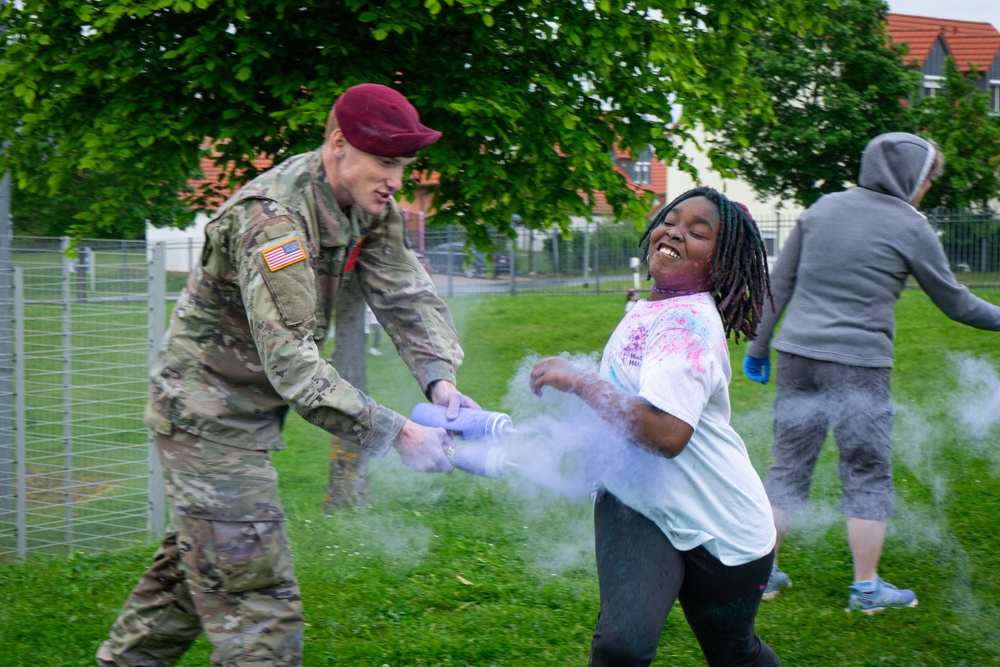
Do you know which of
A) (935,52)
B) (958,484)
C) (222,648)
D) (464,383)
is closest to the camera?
(222,648)

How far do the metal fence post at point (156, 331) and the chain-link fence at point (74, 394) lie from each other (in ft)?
0.09

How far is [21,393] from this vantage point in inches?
238

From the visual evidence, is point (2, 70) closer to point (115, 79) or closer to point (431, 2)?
point (115, 79)

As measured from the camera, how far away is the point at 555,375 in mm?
2766

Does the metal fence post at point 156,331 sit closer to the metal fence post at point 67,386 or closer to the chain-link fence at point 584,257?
the metal fence post at point 67,386

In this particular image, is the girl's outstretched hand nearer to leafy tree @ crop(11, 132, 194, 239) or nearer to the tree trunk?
the tree trunk

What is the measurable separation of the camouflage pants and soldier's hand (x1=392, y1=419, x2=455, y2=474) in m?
0.51

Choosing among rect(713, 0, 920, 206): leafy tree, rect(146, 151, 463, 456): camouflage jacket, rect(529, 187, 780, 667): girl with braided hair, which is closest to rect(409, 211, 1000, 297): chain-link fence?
rect(713, 0, 920, 206): leafy tree

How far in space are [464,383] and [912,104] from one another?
16528 mm

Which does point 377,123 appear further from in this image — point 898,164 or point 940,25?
point 940,25

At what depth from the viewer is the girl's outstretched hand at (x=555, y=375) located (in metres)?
2.74

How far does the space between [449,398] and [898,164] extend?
103 inches

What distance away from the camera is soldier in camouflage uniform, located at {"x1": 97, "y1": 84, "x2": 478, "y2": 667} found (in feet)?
9.29

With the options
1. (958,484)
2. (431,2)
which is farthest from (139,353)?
(958,484)
